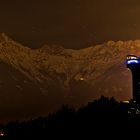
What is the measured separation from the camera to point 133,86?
16162 centimetres

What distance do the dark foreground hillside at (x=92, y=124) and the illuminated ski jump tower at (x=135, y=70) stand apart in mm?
45768

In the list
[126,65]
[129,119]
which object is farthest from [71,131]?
[126,65]

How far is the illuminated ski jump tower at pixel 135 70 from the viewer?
15850 cm

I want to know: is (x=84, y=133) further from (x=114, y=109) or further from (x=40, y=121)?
(x=40, y=121)

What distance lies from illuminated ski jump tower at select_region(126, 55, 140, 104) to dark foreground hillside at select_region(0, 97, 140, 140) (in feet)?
150

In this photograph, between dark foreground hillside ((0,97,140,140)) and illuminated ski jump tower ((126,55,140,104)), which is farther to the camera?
illuminated ski jump tower ((126,55,140,104))

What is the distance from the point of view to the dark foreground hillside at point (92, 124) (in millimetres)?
87875

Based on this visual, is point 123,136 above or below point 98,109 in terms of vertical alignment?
below

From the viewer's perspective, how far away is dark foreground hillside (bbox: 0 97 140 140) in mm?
87875

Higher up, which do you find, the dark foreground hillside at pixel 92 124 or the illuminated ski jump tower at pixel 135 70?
the illuminated ski jump tower at pixel 135 70

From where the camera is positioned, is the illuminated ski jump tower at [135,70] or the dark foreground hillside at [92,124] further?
the illuminated ski jump tower at [135,70]

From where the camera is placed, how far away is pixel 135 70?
526 feet

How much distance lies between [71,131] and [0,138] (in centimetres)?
3252

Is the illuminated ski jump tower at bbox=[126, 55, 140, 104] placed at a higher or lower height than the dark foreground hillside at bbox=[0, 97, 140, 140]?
higher
